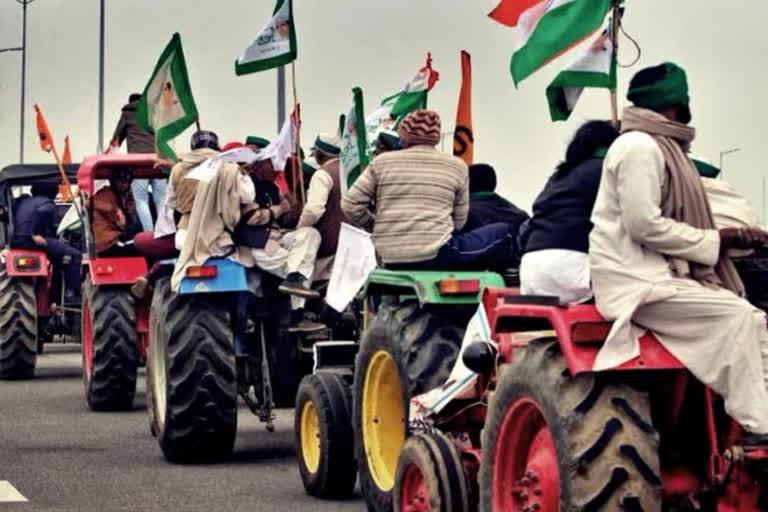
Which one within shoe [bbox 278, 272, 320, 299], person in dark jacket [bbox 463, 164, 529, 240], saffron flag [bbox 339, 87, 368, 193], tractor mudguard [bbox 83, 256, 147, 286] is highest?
saffron flag [bbox 339, 87, 368, 193]

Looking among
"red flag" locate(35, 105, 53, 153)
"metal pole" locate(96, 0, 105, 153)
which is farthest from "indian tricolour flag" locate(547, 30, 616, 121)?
"metal pole" locate(96, 0, 105, 153)

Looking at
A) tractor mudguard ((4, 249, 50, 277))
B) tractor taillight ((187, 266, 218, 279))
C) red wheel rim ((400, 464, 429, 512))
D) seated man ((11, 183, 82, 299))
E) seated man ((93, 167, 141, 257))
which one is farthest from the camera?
seated man ((11, 183, 82, 299))

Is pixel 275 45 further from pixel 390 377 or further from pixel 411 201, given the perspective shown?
pixel 390 377

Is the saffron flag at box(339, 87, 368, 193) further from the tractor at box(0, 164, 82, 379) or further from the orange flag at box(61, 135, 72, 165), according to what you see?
the orange flag at box(61, 135, 72, 165)

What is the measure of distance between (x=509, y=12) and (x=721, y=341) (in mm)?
3568

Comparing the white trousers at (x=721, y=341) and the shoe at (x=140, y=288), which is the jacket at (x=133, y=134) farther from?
the white trousers at (x=721, y=341)

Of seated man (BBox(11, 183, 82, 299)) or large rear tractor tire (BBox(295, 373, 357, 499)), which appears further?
seated man (BBox(11, 183, 82, 299))

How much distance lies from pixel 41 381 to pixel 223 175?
916 centimetres

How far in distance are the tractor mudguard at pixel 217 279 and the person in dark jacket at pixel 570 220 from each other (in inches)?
238

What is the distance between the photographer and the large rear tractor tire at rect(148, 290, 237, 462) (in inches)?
578

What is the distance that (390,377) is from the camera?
11.8 m

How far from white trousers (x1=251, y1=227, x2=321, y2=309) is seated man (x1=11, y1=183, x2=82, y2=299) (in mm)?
8801

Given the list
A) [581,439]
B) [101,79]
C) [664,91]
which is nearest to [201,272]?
[664,91]

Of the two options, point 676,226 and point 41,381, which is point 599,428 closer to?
point 676,226
